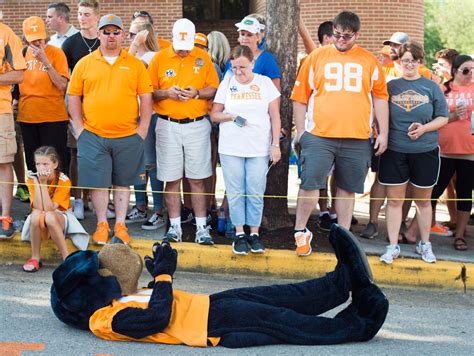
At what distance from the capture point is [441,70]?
824 centimetres

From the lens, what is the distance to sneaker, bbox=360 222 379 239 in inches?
309

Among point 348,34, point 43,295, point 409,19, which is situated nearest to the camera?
point 43,295

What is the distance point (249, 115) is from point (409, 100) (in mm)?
1459

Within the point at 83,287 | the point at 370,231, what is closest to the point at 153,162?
the point at 370,231

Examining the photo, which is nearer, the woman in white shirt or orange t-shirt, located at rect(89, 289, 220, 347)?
orange t-shirt, located at rect(89, 289, 220, 347)

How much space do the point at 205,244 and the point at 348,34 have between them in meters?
2.34

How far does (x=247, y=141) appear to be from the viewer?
22.9ft

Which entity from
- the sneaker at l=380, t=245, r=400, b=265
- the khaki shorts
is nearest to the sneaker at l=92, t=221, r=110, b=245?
the khaki shorts

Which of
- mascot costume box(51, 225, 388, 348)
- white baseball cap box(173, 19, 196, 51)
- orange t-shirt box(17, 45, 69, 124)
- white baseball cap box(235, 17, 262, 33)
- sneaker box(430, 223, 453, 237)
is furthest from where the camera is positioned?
sneaker box(430, 223, 453, 237)

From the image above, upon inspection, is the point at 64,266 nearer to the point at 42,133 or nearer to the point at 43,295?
the point at 43,295

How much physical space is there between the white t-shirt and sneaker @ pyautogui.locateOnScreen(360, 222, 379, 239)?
1.55 m

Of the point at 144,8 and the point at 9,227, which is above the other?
the point at 144,8

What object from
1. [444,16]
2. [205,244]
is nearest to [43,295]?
[205,244]

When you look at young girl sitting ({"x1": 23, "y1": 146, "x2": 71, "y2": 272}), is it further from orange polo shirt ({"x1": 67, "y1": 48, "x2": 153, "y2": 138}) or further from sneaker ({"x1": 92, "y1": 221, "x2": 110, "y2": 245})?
orange polo shirt ({"x1": 67, "y1": 48, "x2": 153, "y2": 138})
